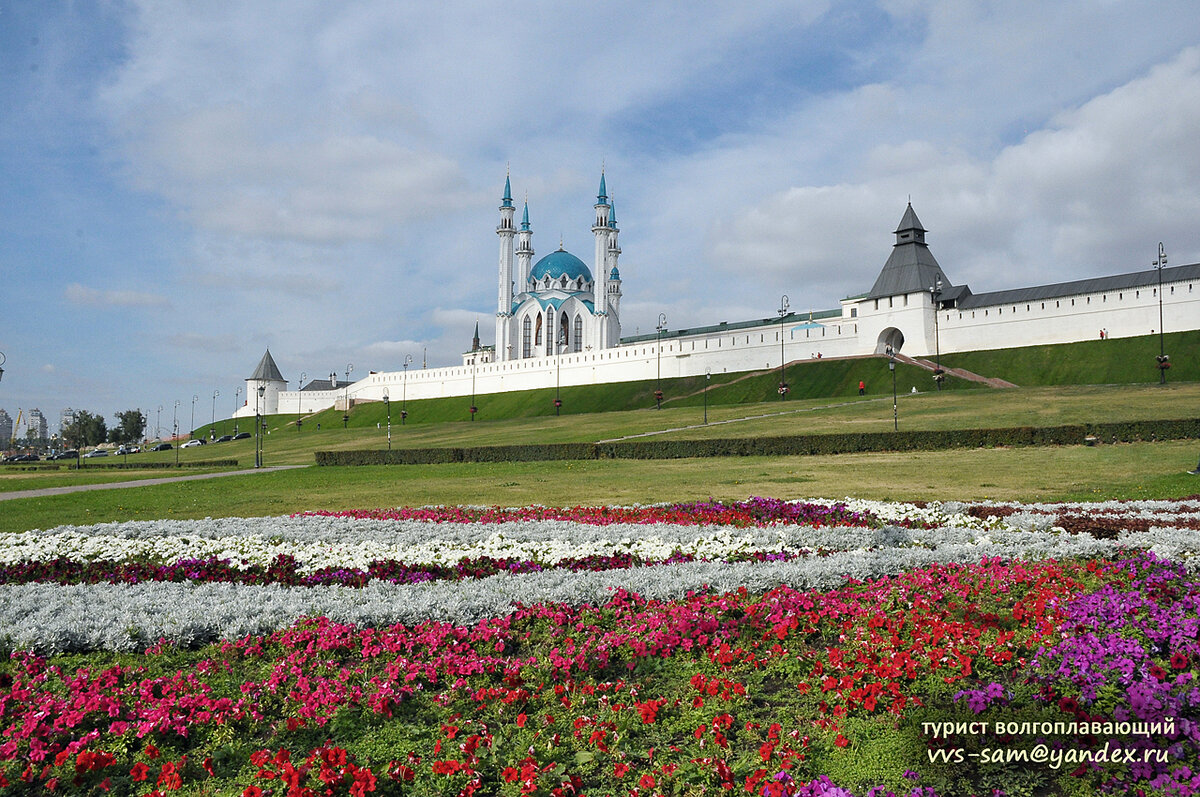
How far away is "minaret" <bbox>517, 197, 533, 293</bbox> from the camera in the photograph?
403 feet

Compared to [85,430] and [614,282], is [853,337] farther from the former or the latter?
[85,430]

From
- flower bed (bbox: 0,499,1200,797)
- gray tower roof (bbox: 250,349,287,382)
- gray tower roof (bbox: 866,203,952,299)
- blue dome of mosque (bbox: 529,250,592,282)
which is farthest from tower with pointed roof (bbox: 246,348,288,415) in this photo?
flower bed (bbox: 0,499,1200,797)

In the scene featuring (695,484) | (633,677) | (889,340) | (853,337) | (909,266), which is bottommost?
(633,677)

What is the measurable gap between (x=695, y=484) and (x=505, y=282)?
101 metres

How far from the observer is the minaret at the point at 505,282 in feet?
394

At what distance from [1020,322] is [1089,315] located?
5518mm

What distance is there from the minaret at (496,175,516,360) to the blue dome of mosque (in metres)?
6.10

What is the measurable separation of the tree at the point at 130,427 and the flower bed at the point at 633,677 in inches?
4612

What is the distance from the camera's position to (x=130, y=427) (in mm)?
110375

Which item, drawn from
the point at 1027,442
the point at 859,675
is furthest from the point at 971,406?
the point at 859,675

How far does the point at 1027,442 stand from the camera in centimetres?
3002

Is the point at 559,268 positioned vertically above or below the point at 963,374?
above

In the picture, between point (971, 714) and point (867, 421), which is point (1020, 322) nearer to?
point (867, 421)

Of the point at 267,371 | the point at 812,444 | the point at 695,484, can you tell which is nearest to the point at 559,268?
the point at 267,371
